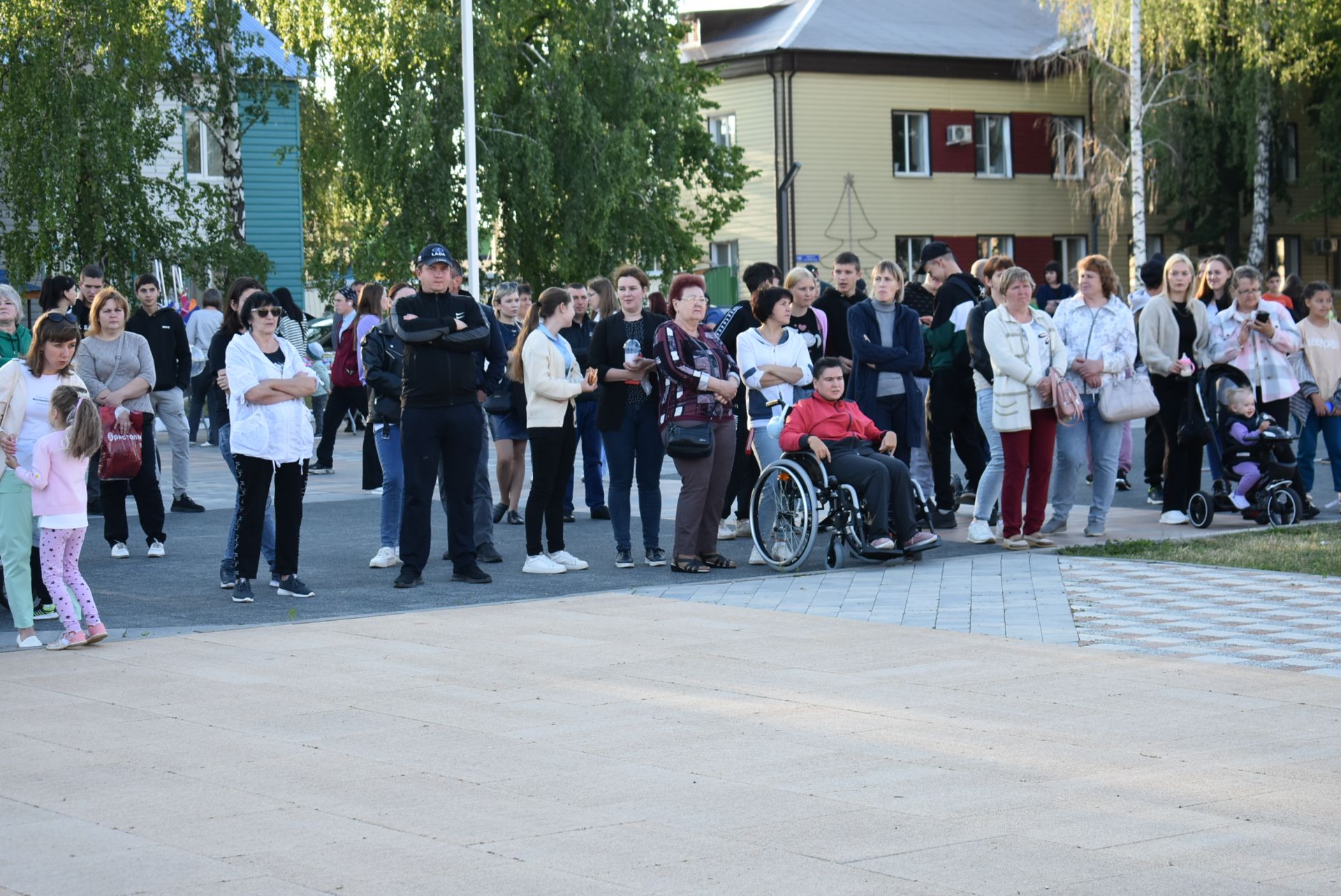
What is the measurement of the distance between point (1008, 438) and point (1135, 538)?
131cm

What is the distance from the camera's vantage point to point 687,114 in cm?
4031

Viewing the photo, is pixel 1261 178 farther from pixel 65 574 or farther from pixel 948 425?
pixel 65 574

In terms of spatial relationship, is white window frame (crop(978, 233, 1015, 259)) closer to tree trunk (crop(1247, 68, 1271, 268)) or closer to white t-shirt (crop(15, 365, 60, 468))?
tree trunk (crop(1247, 68, 1271, 268))

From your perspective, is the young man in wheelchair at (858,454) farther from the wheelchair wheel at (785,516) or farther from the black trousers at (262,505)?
the black trousers at (262,505)

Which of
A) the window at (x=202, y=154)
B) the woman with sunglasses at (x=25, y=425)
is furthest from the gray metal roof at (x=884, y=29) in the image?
the woman with sunglasses at (x=25, y=425)

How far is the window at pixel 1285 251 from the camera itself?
5553 centimetres

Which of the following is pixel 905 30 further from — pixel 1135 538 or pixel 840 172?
pixel 1135 538

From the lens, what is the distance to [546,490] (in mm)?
12312

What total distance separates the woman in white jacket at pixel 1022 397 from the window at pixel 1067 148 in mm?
39857

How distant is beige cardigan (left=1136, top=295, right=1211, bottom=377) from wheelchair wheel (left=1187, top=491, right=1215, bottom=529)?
0.99m

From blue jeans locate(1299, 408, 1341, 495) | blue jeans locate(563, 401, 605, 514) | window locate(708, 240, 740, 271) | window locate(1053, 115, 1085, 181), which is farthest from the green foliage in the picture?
blue jeans locate(1299, 408, 1341, 495)

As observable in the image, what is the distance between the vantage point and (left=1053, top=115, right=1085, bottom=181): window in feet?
170

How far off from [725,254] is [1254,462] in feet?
123

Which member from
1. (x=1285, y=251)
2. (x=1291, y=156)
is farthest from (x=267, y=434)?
(x=1285, y=251)
